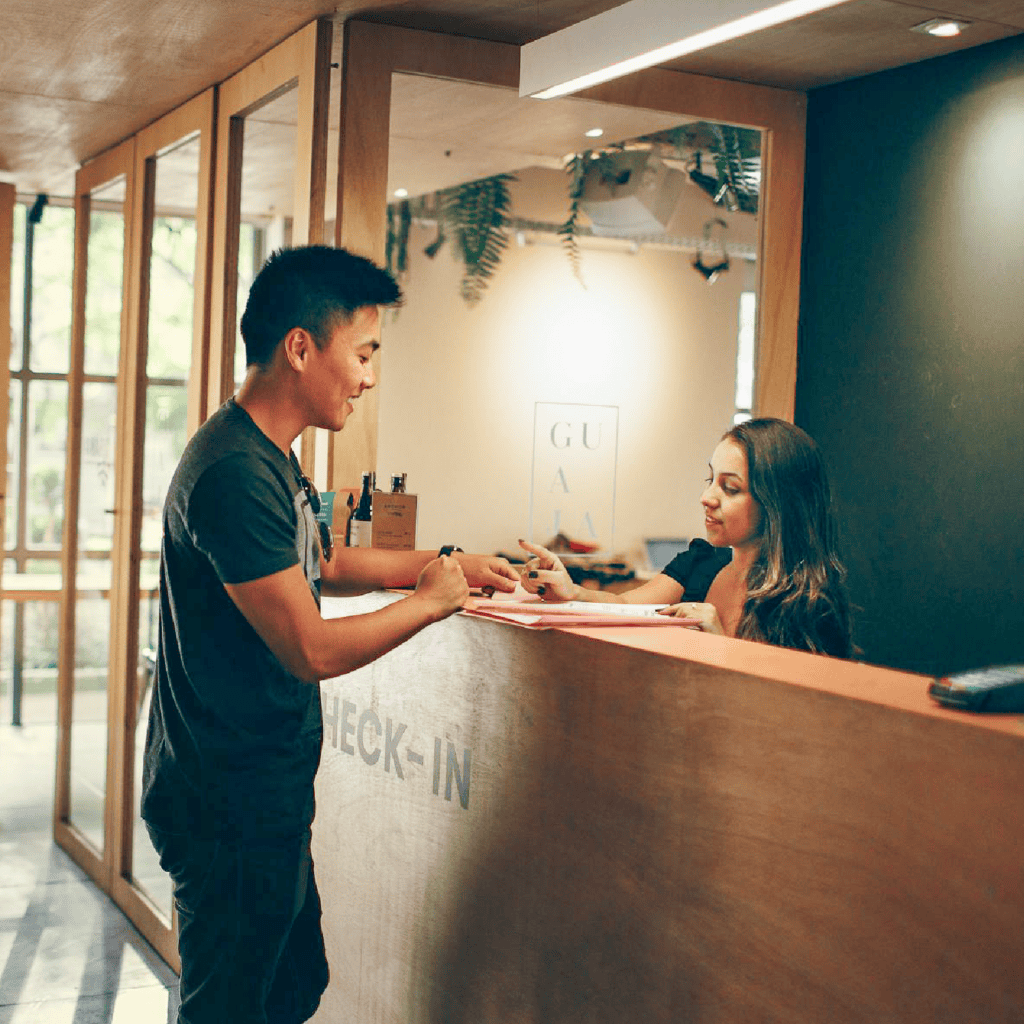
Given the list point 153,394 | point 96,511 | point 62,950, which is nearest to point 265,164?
point 153,394

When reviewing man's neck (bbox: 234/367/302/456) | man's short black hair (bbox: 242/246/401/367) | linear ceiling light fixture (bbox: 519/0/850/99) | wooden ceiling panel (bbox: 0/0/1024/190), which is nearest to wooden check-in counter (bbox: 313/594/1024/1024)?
man's neck (bbox: 234/367/302/456)

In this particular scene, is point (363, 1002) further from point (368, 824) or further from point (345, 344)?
point (345, 344)

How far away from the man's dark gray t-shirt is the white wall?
1.20m

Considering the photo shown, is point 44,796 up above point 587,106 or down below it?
below

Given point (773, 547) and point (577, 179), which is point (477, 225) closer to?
point (577, 179)

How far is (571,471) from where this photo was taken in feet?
13.7

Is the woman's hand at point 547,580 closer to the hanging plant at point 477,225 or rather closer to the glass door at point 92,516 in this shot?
the hanging plant at point 477,225

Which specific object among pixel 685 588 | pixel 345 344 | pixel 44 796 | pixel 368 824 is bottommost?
pixel 44 796

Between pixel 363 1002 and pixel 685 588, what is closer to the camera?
pixel 363 1002

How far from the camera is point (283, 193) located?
406cm

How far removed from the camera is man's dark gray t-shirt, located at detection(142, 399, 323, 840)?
6.42 feet

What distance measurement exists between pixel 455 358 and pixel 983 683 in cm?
304

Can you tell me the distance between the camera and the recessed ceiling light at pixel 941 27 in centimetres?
308

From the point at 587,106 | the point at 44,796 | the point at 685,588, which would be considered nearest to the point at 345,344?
the point at 685,588
